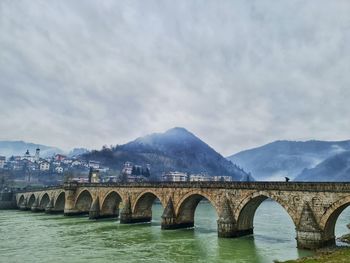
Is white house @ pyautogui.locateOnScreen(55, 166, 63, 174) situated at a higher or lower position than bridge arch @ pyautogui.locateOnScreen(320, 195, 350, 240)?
higher

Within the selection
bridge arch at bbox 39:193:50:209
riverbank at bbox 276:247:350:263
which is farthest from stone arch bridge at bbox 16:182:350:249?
bridge arch at bbox 39:193:50:209

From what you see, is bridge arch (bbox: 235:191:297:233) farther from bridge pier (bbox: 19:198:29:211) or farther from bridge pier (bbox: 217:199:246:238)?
bridge pier (bbox: 19:198:29:211)

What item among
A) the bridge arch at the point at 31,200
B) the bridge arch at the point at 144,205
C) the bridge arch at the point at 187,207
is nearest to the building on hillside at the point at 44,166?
the bridge arch at the point at 31,200

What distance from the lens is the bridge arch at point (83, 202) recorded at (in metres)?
69.3

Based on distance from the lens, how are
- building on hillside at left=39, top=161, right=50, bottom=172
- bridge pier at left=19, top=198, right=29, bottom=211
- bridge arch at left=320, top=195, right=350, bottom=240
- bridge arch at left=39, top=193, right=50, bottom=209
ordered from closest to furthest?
1. bridge arch at left=320, top=195, right=350, bottom=240
2. bridge arch at left=39, top=193, right=50, bottom=209
3. bridge pier at left=19, top=198, right=29, bottom=211
4. building on hillside at left=39, top=161, right=50, bottom=172

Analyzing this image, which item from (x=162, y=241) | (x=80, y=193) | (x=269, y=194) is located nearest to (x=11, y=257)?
(x=162, y=241)

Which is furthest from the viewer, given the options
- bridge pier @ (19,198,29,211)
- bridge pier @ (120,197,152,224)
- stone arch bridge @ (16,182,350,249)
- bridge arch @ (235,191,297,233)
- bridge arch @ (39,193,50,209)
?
bridge pier @ (19,198,29,211)

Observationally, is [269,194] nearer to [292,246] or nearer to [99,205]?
[292,246]

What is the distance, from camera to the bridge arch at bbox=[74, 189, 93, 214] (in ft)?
228

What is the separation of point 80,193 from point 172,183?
3141 cm

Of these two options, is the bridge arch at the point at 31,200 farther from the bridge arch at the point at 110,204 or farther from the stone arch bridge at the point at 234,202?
the bridge arch at the point at 110,204

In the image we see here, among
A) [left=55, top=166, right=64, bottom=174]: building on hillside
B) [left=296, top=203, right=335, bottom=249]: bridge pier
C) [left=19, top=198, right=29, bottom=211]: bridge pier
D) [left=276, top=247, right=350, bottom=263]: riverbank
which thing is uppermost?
[left=55, top=166, right=64, bottom=174]: building on hillside

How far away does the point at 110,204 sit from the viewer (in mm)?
61812

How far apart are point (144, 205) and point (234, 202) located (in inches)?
851
